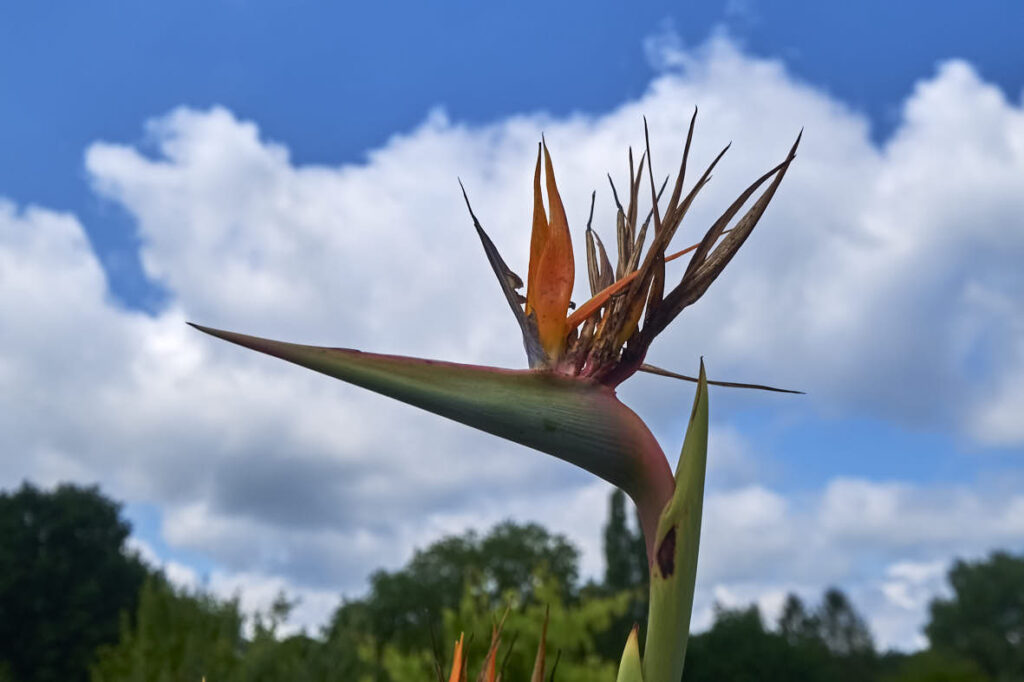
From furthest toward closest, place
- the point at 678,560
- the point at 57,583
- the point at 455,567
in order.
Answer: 1. the point at 455,567
2. the point at 57,583
3. the point at 678,560

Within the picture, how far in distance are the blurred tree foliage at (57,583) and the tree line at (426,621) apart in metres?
0.03

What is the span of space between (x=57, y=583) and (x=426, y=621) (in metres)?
22.6

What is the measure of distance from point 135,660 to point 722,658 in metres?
25.0

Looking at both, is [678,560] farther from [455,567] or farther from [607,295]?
[455,567]

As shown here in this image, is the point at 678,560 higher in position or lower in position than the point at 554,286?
lower

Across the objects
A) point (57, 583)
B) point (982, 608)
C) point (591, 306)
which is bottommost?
point (591, 306)

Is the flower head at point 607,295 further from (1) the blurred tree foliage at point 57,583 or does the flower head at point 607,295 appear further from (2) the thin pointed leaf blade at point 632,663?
(1) the blurred tree foliage at point 57,583

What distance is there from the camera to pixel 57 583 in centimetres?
2073

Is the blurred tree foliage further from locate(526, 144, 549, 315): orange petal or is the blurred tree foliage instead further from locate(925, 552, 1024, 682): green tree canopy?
locate(925, 552, 1024, 682): green tree canopy

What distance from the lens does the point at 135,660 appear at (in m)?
6.46

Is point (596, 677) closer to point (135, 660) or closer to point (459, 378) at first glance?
point (135, 660)

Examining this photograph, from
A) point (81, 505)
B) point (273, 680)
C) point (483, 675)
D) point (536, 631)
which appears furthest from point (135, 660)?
point (81, 505)

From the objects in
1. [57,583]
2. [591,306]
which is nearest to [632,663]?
[591,306]

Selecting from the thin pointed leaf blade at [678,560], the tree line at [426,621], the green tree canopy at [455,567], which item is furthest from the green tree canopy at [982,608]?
the thin pointed leaf blade at [678,560]
